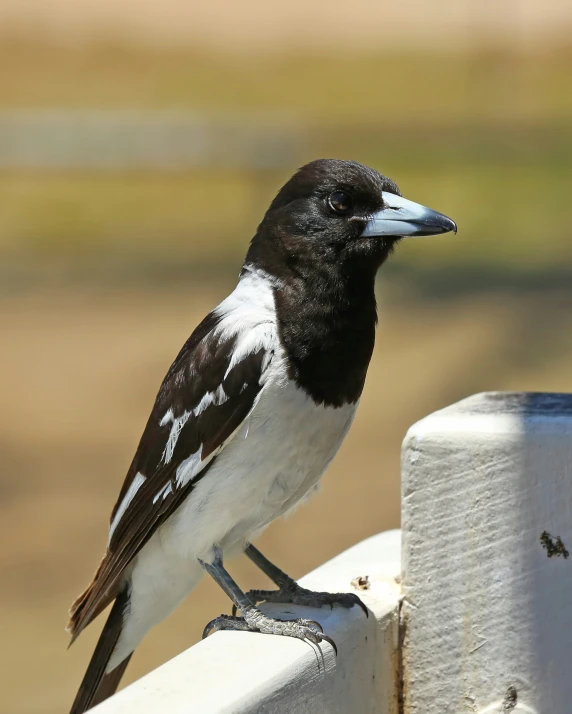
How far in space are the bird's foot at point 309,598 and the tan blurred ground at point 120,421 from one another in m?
3.12

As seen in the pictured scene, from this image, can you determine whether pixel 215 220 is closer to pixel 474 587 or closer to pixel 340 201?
pixel 340 201

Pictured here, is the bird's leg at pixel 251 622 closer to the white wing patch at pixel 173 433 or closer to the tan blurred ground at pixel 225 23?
the white wing patch at pixel 173 433

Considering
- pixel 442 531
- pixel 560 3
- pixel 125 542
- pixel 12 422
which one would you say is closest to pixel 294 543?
pixel 12 422

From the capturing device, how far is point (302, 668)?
95.7 inches

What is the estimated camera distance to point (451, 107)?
26016 millimetres

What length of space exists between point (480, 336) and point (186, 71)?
718 inches

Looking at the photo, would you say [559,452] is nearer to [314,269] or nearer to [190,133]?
[314,269]

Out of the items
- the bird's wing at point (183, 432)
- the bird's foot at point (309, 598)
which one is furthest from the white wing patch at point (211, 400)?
the bird's foot at point (309, 598)

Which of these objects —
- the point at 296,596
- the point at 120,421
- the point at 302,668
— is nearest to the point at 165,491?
the point at 296,596

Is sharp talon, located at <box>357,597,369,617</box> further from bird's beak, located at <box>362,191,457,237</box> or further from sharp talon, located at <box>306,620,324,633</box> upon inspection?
bird's beak, located at <box>362,191,457,237</box>

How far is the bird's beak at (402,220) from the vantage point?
3242mm

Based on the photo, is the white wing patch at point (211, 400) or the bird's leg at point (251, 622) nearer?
the bird's leg at point (251, 622)

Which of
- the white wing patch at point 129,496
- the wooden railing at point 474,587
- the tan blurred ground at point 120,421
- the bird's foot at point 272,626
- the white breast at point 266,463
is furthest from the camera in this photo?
the tan blurred ground at point 120,421

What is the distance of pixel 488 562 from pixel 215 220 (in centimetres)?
1453
